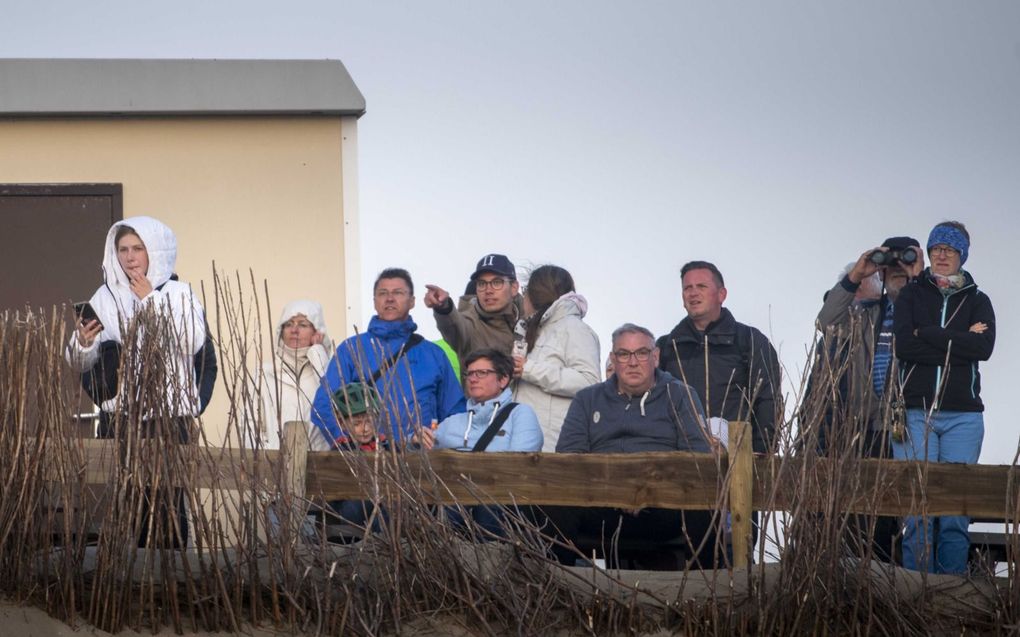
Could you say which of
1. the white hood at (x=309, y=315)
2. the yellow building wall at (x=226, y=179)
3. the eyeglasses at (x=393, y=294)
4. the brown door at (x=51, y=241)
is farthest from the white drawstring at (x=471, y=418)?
the brown door at (x=51, y=241)

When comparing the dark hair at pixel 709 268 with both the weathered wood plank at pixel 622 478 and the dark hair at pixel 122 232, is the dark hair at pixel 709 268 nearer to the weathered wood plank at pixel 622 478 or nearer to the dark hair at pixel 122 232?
the weathered wood plank at pixel 622 478

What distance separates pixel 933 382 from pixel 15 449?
3044 millimetres

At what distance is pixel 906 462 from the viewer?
4.54m

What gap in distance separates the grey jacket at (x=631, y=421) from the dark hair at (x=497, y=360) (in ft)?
0.85

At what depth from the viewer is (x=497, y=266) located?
6086mm

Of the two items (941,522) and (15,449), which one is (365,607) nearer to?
(15,449)

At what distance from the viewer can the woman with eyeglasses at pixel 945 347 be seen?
5496mm

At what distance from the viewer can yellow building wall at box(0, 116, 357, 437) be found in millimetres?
7324

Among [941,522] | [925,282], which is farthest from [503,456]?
[925,282]

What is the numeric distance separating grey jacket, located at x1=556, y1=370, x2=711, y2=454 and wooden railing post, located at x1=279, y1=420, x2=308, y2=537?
949mm

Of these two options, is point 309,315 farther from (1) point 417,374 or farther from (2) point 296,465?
(2) point 296,465

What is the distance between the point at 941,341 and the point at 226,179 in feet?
11.2

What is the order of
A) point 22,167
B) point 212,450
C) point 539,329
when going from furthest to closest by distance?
1. point 22,167
2. point 539,329
3. point 212,450

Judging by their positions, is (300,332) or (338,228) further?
(338,228)
